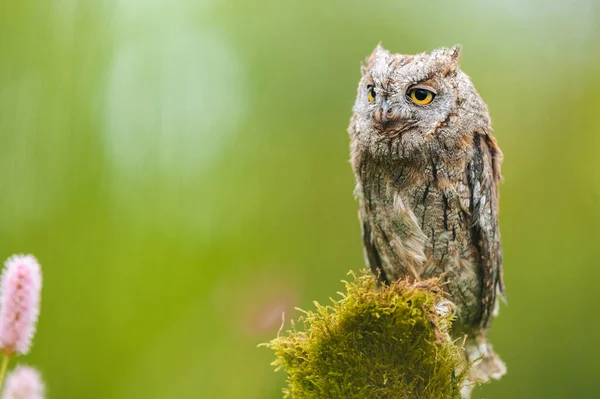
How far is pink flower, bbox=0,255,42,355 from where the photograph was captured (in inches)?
40.9

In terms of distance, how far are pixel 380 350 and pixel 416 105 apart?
34.8 inches

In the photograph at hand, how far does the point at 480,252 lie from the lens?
2.02 meters

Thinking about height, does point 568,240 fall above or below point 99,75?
A: below

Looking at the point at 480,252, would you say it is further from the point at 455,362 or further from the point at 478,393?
the point at 478,393

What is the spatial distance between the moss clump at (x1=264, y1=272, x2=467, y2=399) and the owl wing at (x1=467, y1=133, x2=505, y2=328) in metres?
0.63

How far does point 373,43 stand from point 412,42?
0.29m

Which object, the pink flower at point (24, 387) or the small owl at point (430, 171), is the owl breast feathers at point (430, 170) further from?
the pink flower at point (24, 387)

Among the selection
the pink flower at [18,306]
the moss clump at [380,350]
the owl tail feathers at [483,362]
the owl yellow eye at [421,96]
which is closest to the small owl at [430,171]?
the owl yellow eye at [421,96]

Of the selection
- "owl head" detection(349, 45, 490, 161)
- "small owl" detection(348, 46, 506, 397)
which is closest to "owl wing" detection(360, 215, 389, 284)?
"small owl" detection(348, 46, 506, 397)

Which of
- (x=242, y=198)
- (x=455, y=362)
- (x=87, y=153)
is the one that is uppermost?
(x=87, y=153)

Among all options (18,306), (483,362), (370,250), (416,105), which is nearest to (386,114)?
(416,105)

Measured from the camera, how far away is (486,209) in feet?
6.49

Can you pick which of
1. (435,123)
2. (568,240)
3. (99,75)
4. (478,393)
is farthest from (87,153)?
(568,240)

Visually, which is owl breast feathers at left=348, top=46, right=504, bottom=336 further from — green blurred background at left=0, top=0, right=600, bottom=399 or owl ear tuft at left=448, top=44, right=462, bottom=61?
green blurred background at left=0, top=0, right=600, bottom=399
